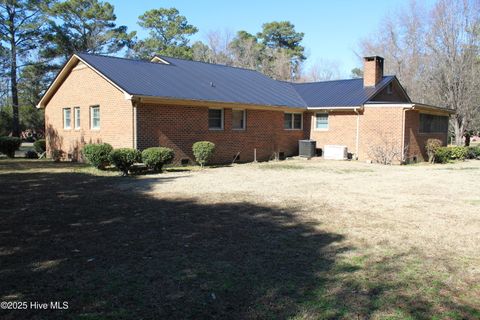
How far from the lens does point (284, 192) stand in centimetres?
1159

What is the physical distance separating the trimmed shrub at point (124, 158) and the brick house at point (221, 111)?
5.97ft

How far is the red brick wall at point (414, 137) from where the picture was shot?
858 inches

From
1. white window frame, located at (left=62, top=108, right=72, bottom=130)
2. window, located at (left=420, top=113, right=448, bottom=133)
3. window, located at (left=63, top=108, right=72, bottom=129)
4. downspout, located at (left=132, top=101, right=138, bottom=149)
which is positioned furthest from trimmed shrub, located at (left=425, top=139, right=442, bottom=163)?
window, located at (left=63, top=108, right=72, bottom=129)

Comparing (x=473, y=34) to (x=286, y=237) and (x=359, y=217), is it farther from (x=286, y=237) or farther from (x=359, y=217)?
(x=286, y=237)

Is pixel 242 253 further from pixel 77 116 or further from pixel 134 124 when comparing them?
pixel 77 116

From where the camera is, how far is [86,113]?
2012cm

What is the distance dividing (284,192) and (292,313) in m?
7.48

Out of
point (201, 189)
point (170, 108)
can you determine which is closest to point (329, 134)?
point (170, 108)

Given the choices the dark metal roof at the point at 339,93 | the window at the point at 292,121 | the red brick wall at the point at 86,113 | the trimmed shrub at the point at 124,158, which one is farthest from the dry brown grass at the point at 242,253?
the window at the point at 292,121

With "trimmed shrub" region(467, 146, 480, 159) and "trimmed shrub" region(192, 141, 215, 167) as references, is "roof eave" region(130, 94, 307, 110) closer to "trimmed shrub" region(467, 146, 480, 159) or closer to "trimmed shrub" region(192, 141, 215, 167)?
"trimmed shrub" region(192, 141, 215, 167)

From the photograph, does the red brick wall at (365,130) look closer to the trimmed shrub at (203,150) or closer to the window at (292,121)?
the window at (292,121)

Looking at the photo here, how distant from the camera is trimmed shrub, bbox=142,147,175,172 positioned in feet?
51.1

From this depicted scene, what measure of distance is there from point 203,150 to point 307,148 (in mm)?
8050

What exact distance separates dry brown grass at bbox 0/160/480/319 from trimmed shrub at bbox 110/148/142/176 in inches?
128
